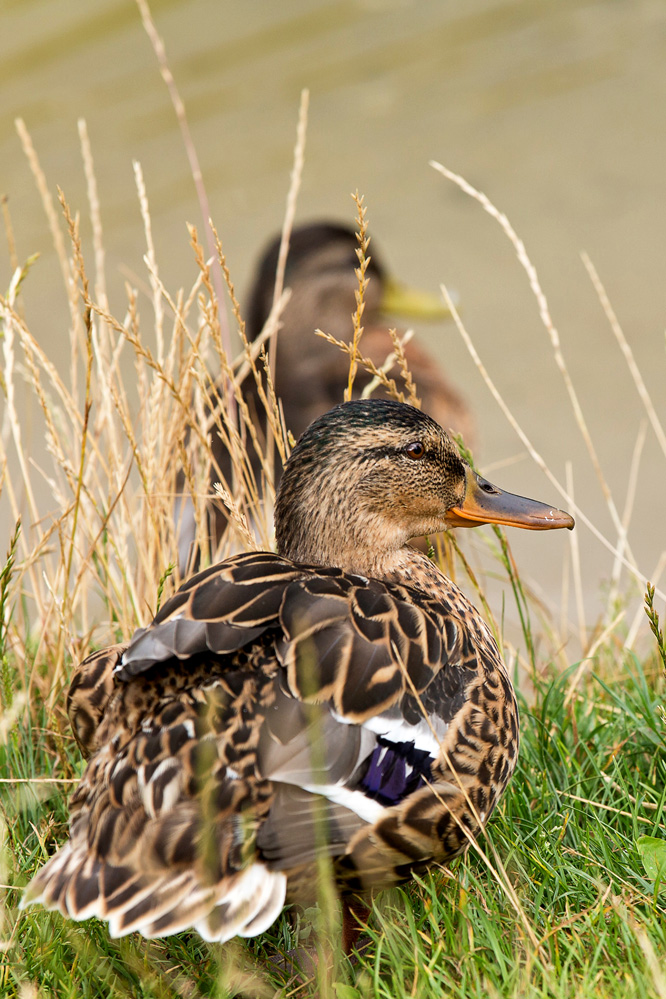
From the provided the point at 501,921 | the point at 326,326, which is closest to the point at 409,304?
the point at 326,326

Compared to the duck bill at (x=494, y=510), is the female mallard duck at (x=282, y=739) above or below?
below

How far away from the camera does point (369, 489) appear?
8.16 feet

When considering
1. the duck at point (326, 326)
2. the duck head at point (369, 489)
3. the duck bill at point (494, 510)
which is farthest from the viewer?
the duck at point (326, 326)

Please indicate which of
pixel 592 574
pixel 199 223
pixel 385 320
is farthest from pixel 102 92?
pixel 592 574

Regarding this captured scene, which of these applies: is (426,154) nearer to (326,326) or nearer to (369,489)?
Result: (326,326)

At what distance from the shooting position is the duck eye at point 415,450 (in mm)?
2498

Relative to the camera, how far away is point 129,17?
9.37 m

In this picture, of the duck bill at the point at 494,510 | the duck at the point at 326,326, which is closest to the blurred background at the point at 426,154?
the duck at the point at 326,326

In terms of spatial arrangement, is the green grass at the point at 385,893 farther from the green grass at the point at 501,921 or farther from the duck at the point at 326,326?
the duck at the point at 326,326

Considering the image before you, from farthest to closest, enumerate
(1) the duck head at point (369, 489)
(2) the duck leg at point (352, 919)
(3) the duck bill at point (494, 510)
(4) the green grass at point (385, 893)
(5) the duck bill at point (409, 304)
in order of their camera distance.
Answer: (5) the duck bill at point (409, 304) → (3) the duck bill at point (494, 510) → (1) the duck head at point (369, 489) → (2) the duck leg at point (352, 919) → (4) the green grass at point (385, 893)

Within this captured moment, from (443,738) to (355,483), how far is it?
61 cm

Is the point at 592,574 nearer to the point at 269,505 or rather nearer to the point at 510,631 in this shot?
the point at 510,631

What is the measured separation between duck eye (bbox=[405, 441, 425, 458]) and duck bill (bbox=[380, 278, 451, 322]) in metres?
3.89

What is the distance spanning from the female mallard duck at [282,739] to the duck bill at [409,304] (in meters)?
3.94
